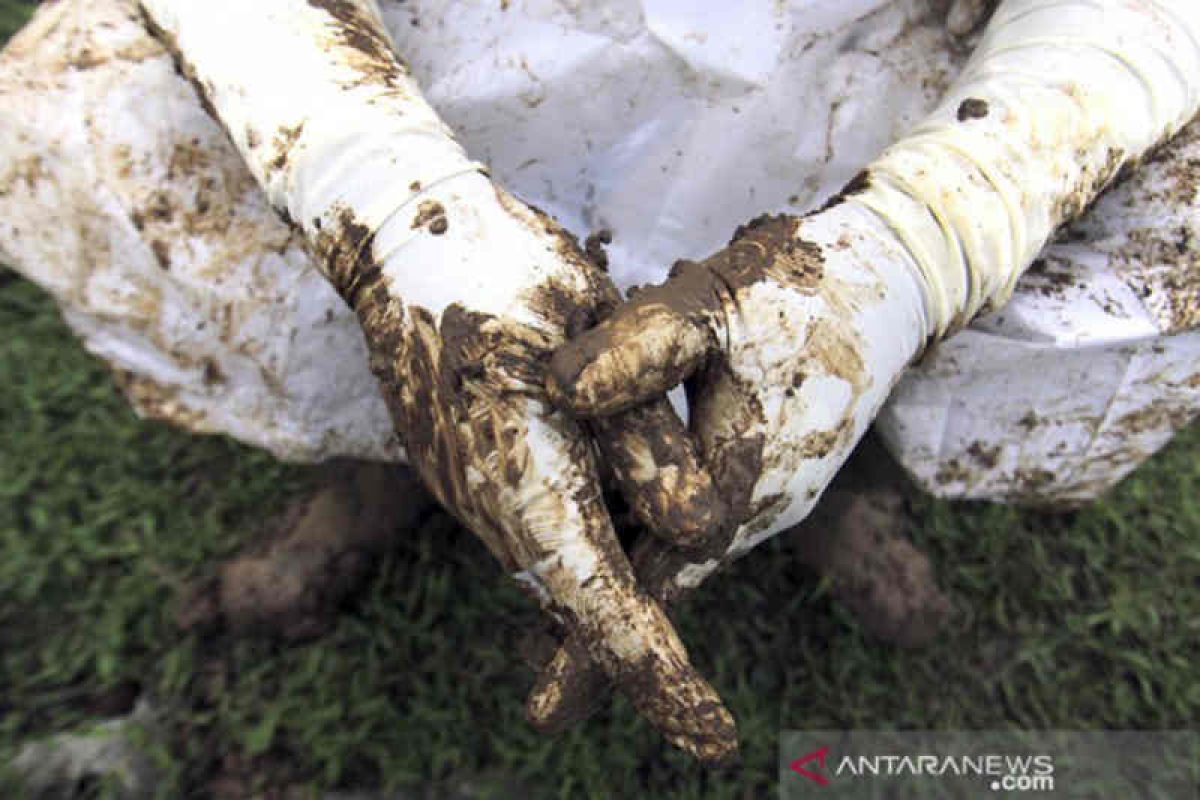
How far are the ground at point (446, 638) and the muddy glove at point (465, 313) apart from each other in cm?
66

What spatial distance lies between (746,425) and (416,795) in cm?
Result: 90

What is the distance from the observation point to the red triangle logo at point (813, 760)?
1525 millimetres

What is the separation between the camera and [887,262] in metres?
1.01

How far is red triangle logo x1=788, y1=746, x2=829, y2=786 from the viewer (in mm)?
1525

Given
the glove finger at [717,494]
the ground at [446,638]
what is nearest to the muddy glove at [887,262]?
the glove finger at [717,494]

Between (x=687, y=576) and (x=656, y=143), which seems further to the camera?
(x=656, y=143)

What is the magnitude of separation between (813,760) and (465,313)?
1.08 meters

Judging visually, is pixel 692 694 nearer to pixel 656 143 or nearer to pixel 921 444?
pixel 921 444

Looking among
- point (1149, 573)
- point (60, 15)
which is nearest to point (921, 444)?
point (1149, 573)

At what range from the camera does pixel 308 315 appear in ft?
4.14

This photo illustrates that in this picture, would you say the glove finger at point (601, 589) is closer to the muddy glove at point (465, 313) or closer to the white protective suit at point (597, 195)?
the muddy glove at point (465, 313)

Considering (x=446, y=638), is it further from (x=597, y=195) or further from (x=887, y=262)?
(x=887, y=262)
